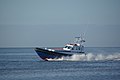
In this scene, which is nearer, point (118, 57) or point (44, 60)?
point (44, 60)

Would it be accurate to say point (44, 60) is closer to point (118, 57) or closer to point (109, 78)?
point (118, 57)

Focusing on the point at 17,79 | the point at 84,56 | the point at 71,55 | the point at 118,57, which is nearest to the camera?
the point at 17,79

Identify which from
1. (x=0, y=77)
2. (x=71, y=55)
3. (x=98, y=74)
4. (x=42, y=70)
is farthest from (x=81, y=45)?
(x=0, y=77)

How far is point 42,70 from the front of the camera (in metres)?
80.9

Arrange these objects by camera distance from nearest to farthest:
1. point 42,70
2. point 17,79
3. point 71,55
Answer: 1. point 17,79
2. point 42,70
3. point 71,55

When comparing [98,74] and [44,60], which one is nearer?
[98,74]

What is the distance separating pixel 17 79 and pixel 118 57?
174 ft

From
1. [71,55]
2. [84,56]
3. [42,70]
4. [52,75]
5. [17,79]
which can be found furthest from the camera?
[84,56]

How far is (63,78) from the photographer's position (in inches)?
2643

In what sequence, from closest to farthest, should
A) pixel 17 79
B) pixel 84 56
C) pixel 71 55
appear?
pixel 17 79
pixel 71 55
pixel 84 56

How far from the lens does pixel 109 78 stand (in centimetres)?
6681

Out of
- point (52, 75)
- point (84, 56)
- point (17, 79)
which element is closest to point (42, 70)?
point (52, 75)

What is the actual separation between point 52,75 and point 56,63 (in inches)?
992

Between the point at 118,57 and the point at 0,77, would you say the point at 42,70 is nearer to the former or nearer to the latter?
the point at 0,77
